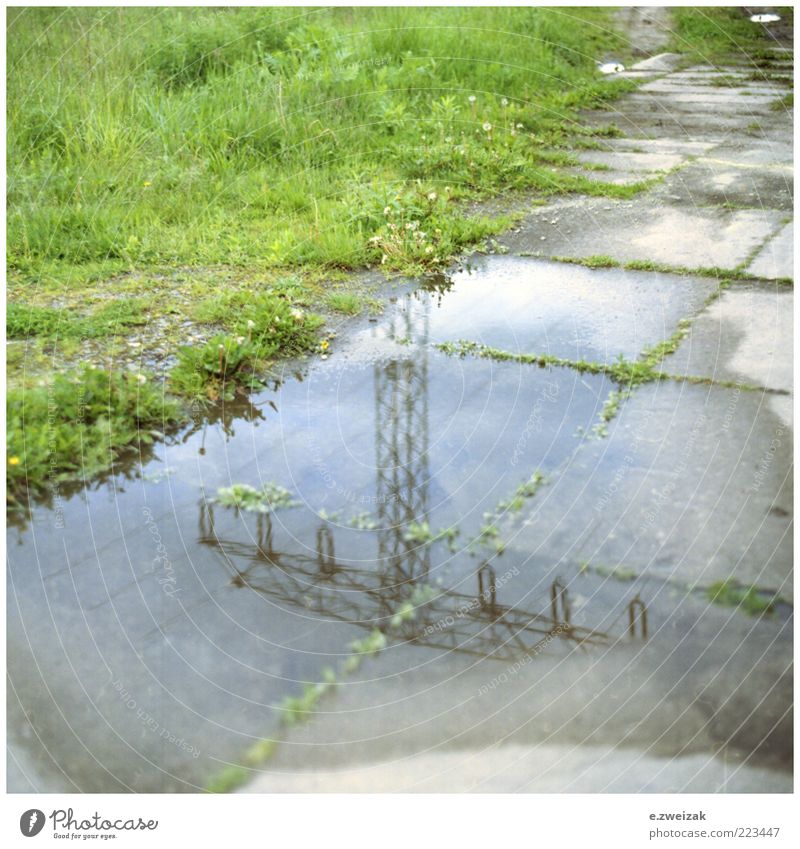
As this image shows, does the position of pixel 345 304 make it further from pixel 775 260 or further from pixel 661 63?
pixel 661 63

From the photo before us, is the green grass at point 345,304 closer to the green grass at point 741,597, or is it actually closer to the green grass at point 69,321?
the green grass at point 69,321

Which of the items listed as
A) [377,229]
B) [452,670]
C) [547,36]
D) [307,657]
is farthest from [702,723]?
[547,36]

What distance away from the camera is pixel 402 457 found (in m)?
2.84

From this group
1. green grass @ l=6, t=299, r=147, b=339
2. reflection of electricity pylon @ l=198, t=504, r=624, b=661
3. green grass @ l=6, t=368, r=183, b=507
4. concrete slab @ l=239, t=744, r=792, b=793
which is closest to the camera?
concrete slab @ l=239, t=744, r=792, b=793

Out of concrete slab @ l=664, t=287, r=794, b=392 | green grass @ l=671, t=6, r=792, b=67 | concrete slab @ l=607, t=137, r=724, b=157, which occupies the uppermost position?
green grass @ l=671, t=6, r=792, b=67

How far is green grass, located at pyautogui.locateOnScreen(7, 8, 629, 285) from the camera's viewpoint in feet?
13.4

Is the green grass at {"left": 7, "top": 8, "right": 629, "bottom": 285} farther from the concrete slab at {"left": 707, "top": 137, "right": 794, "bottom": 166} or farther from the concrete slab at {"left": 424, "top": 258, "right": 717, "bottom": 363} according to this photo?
the concrete slab at {"left": 707, "top": 137, "right": 794, "bottom": 166}

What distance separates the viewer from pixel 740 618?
2.25 m

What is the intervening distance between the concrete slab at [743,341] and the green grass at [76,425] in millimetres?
1718

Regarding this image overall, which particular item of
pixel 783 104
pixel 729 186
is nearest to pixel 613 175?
pixel 729 186

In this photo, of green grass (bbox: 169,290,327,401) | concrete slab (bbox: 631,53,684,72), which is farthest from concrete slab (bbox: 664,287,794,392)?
concrete slab (bbox: 631,53,684,72)

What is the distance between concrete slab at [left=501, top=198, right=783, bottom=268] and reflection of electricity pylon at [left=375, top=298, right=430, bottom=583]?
109 centimetres

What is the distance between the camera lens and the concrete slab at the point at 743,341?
10.2 ft

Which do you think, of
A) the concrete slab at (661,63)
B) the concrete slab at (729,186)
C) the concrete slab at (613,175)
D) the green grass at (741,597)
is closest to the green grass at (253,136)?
the concrete slab at (613,175)
